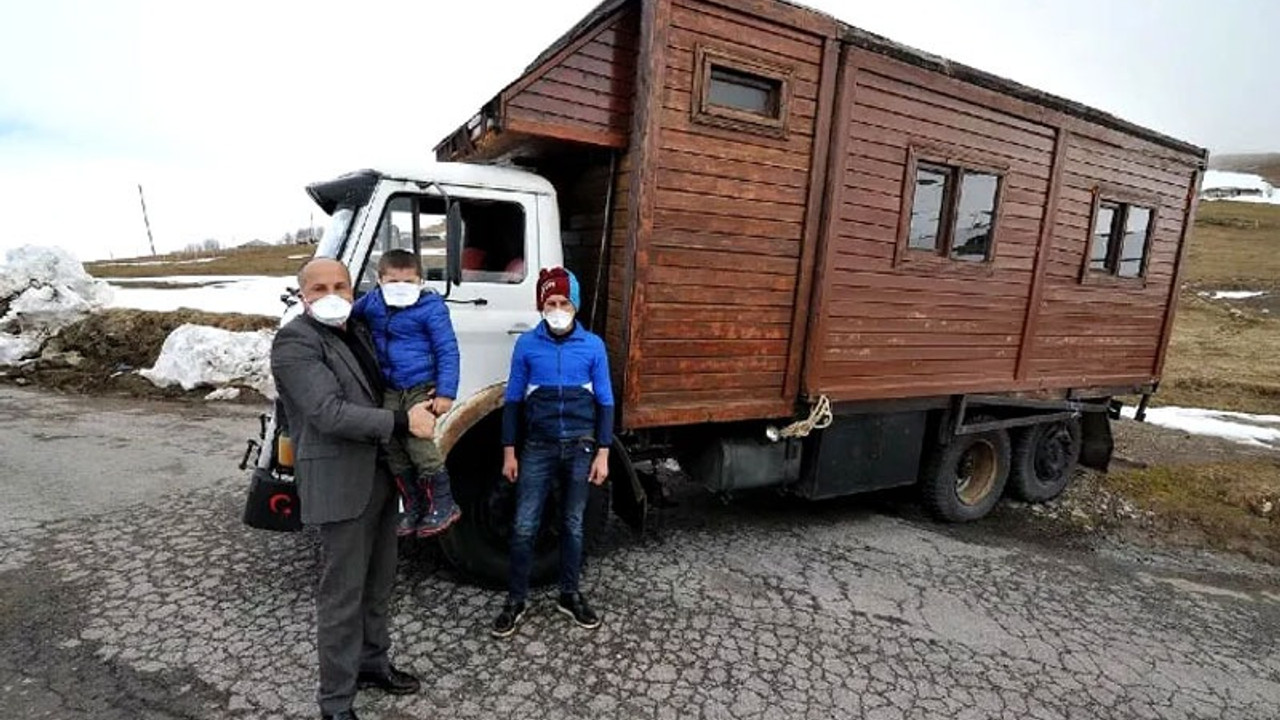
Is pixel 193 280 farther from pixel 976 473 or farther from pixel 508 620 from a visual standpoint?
pixel 976 473

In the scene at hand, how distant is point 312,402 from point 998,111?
5243 mm

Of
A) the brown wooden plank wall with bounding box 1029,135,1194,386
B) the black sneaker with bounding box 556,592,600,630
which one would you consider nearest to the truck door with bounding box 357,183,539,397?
the black sneaker with bounding box 556,592,600,630

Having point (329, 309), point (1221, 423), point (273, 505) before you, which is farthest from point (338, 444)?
point (1221, 423)

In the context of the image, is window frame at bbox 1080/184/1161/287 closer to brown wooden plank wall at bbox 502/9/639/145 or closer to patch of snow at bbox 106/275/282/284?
brown wooden plank wall at bbox 502/9/639/145

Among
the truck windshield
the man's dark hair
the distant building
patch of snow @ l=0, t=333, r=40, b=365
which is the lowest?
patch of snow @ l=0, t=333, r=40, b=365

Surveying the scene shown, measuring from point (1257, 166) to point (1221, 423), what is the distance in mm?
119950

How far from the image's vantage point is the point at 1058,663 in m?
3.54

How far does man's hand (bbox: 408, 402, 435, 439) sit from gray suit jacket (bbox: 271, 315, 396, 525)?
0.09 metres

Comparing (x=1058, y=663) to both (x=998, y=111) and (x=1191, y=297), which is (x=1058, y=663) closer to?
(x=998, y=111)

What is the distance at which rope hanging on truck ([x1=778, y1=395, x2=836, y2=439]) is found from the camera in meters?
4.60

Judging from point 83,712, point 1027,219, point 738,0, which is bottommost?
point 83,712

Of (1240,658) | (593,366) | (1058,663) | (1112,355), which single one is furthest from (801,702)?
(1112,355)

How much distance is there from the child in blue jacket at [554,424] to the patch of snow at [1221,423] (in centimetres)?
861

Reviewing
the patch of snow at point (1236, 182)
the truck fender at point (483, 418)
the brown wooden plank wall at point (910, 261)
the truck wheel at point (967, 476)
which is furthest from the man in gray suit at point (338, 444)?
the patch of snow at point (1236, 182)
